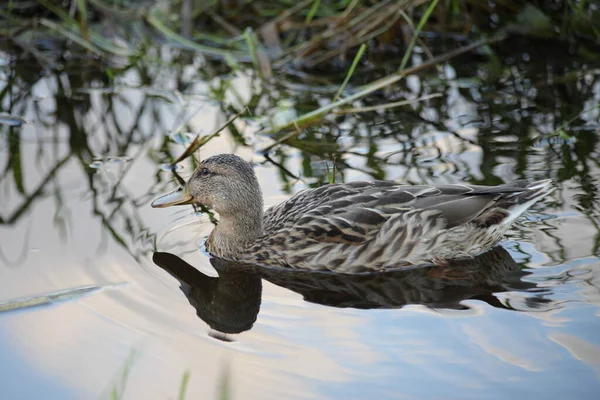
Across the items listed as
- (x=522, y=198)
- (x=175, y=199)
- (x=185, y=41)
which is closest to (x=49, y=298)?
(x=175, y=199)

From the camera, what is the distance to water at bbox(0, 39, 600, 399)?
4609mm

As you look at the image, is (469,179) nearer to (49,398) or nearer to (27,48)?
(49,398)

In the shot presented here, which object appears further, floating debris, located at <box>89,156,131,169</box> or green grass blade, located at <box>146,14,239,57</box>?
green grass blade, located at <box>146,14,239,57</box>

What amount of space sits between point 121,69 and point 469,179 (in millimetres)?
4348

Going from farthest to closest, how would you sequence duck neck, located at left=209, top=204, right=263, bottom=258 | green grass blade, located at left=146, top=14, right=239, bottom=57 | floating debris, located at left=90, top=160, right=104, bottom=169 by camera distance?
1. green grass blade, located at left=146, top=14, right=239, bottom=57
2. floating debris, located at left=90, top=160, right=104, bottom=169
3. duck neck, located at left=209, top=204, right=263, bottom=258

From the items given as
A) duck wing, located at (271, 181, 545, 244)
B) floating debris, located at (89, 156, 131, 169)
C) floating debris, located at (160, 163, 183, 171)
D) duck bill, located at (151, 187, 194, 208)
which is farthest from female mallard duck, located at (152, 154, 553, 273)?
floating debris, located at (89, 156, 131, 169)

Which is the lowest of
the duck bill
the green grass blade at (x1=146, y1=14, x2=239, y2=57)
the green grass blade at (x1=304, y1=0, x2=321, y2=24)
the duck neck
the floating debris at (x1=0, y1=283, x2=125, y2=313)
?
the floating debris at (x1=0, y1=283, x2=125, y2=313)

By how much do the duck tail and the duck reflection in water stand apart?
10.1 inches

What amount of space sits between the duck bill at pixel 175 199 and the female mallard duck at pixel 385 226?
40 centimetres

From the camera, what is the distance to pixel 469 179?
7.04 meters

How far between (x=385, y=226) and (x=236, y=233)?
1.04 meters

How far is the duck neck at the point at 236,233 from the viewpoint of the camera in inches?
247

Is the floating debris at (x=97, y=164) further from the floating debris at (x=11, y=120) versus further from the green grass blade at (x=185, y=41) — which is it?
the green grass blade at (x=185, y=41)

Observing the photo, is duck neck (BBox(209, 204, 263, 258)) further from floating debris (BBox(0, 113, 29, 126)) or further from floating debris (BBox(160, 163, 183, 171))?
floating debris (BBox(0, 113, 29, 126))
